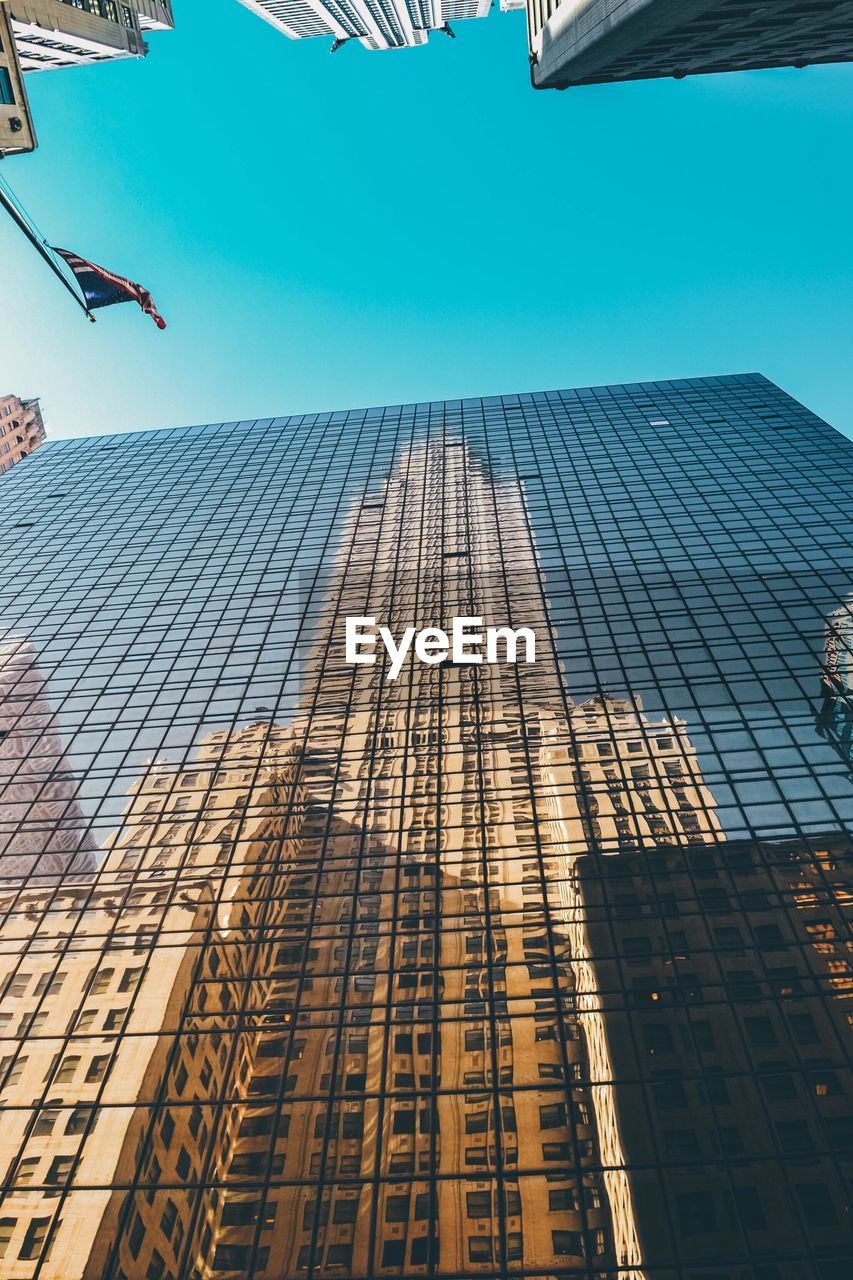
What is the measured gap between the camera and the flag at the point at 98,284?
33.4 meters

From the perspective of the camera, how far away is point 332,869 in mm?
42719

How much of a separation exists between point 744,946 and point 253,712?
3469 cm

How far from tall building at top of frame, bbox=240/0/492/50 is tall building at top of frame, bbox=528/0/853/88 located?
74.5 m

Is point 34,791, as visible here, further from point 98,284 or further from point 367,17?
point 367,17

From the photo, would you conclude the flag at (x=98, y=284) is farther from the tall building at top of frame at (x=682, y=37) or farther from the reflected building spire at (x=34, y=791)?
the reflected building spire at (x=34, y=791)

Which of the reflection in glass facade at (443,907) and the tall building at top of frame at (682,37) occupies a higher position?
the tall building at top of frame at (682,37)

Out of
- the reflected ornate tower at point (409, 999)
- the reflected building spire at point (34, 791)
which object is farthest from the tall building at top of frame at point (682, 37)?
the reflected building spire at point (34, 791)

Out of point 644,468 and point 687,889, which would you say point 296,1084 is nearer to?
point 687,889

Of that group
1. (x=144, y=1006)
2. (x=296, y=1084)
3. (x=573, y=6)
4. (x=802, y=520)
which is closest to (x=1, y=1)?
(x=573, y=6)

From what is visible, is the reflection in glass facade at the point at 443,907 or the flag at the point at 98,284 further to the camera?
the flag at the point at 98,284

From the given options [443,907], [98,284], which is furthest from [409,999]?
[98,284]

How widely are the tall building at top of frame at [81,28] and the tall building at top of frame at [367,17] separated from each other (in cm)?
5225

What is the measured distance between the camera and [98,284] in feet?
111

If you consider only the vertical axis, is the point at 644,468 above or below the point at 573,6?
below
